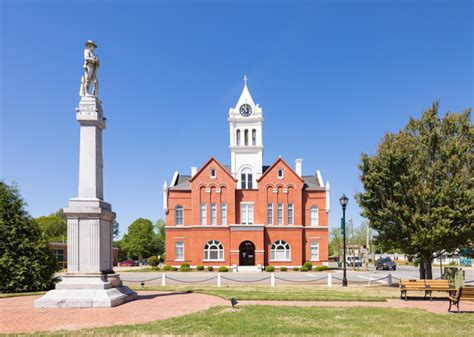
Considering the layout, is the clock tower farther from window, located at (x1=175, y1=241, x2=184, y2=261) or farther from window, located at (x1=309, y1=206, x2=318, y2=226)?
window, located at (x1=175, y1=241, x2=184, y2=261)

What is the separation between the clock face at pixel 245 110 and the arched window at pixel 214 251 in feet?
54.0

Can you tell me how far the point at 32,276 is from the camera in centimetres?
1969

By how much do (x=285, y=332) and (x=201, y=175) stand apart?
4130 centimetres

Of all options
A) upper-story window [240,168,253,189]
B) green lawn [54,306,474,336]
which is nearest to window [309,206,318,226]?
upper-story window [240,168,253,189]

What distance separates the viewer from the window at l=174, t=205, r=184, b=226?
51.2m

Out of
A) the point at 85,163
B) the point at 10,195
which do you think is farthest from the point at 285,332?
the point at 10,195

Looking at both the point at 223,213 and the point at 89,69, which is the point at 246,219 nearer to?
the point at 223,213

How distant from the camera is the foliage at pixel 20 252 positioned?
19.2 metres

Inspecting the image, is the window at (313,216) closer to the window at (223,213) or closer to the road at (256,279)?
the window at (223,213)

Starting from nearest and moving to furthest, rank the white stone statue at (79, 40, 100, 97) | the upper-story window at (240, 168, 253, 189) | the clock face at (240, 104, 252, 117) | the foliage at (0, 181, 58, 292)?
the white stone statue at (79, 40, 100, 97) → the foliage at (0, 181, 58, 292) → the upper-story window at (240, 168, 253, 189) → the clock face at (240, 104, 252, 117)

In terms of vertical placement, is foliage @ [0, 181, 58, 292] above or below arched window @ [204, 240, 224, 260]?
above

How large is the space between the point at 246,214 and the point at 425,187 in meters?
30.7

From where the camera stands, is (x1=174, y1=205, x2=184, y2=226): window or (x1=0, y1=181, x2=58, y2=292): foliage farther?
(x1=174, y1=205, x2=184, y2=226): window

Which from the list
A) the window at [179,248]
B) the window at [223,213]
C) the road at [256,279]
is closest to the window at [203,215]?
the window at [223,213]
